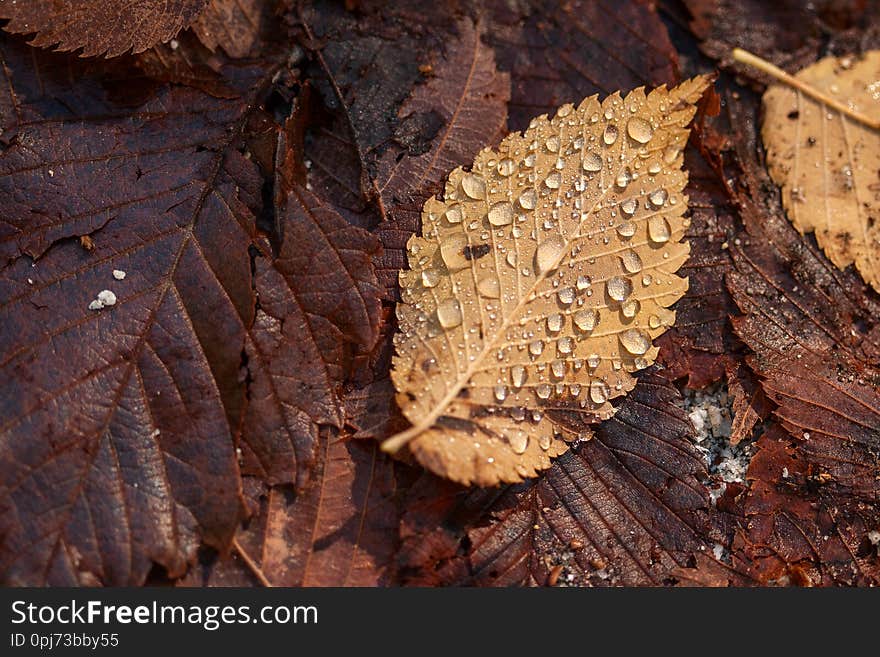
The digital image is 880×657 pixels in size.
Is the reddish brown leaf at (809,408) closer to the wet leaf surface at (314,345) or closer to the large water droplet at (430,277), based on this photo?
the wet leaf surface at (314,345)

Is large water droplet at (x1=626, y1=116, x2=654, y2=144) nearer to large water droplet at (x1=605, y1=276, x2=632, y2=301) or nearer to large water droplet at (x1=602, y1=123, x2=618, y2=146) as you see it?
large water droplet at (x1=602, y1=123, x2=618, y2=146)

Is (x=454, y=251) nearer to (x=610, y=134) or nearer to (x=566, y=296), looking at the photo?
(x=566, y=296)

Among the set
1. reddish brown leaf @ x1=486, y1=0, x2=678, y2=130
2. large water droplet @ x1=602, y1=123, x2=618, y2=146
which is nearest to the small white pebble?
reddish brown leaf @ x1=486, y1=0, x2=678, y2=130

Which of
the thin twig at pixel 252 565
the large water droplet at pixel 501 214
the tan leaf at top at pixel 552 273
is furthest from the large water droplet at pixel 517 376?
the thin twig at pixel 252 565

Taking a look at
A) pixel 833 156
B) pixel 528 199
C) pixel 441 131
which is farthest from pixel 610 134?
pixel 833 156

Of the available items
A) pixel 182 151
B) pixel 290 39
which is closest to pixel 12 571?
pixel 182 151

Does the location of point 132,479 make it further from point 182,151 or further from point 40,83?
point 40,83

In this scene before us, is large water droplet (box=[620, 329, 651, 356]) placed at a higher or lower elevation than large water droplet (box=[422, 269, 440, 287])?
lower
